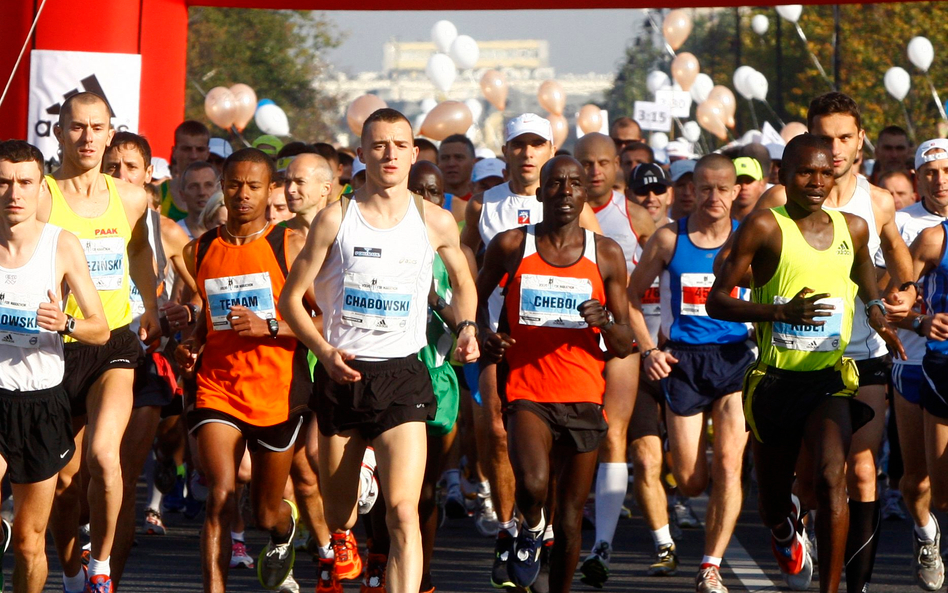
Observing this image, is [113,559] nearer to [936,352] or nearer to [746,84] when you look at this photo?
[936,352]

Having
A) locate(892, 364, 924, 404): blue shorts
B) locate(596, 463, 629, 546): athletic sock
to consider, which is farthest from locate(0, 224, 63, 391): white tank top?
locate(892, 364, 924, 404): blue shorts

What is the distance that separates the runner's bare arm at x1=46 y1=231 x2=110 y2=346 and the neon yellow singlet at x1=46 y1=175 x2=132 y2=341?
53cm

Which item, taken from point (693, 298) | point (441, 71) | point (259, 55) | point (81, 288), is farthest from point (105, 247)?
point (259, 55)

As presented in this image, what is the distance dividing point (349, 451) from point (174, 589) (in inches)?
65.0

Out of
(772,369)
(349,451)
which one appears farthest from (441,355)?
(772,369)

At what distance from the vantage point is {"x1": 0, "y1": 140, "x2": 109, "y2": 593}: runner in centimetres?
628

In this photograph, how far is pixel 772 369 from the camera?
6762 millimetres

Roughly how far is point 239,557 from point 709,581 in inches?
107

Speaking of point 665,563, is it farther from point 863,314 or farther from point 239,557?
point 239,557

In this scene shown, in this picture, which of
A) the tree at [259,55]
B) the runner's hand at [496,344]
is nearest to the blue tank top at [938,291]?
the runner's hand at [496,344]

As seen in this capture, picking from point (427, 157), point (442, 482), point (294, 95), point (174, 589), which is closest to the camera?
point (174, 589)

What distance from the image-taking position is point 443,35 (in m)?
31.8

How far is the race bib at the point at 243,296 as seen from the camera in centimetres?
708

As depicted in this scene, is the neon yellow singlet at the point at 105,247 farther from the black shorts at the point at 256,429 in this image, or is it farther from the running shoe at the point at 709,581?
the running shoe at the point at 709,581
